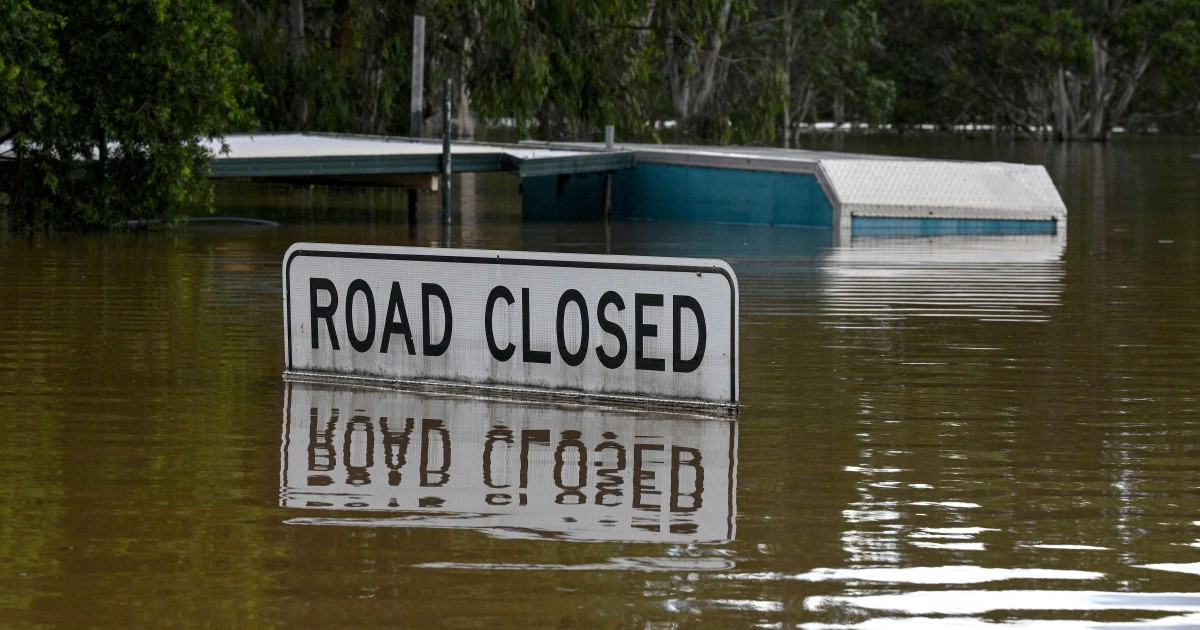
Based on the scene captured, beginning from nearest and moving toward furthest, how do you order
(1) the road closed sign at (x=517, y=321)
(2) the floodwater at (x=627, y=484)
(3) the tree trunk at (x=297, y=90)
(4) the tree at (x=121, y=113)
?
1. (2) the floodwater at (x=627, y=484)
2. (1) the road closed sign at (x=517, y=321)
3. (4) the tree at (x=121, y=113)
4. (3) the tree trunk at (x=297, y=90)

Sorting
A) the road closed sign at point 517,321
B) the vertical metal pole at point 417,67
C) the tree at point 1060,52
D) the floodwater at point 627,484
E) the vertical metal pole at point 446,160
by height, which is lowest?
the floodwater at point 627,484

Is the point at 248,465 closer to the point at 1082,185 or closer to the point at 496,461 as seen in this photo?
the point at 496,461

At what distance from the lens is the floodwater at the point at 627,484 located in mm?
5691

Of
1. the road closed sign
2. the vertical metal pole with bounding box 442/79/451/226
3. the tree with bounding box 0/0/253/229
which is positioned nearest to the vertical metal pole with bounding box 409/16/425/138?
the vertical metal pole with bounding box 442/79/451/226

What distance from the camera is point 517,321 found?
368 inches

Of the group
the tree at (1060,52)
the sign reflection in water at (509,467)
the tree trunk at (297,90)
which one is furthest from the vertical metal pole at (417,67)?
the tree at (1060,52)

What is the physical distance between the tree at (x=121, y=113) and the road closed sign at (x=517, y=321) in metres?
10.9

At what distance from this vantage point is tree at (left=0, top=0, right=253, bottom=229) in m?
20.3

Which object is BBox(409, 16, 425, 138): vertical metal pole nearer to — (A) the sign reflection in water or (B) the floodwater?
(B) the floodwater

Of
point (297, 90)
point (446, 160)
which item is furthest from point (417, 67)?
point (297, 90)

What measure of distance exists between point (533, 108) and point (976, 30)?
5231 cm

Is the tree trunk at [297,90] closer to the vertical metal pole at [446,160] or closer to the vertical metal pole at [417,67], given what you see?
the vertical metal pole at [417,67]

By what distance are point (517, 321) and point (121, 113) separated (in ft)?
41.0

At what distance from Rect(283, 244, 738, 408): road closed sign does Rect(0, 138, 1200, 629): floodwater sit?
206 mm
